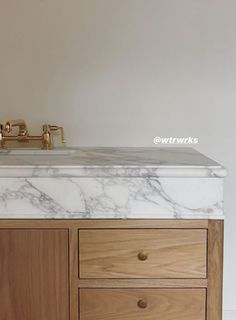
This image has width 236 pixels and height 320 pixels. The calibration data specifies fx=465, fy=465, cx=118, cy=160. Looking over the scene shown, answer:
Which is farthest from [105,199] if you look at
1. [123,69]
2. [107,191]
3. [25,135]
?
[123,69]

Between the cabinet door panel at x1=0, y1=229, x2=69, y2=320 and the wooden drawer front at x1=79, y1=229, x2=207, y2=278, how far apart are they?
7 cm

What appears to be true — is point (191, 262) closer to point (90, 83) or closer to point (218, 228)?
point (218, 228)

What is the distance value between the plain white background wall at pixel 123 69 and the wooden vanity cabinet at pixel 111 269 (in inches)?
27.4

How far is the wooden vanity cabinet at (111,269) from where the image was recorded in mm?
1396

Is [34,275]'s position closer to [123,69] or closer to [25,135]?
[25,135]

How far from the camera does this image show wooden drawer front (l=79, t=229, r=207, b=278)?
4.59 ft

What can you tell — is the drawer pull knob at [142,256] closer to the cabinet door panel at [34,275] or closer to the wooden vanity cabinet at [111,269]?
the wooden vanity cabinet at [111,269]

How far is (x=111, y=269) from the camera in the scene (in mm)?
1407

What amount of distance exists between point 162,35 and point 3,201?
102 centimetres

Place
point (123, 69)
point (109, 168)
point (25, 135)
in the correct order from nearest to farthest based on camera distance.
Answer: point (109, 168)
point (25, 135)
point (123, 69)

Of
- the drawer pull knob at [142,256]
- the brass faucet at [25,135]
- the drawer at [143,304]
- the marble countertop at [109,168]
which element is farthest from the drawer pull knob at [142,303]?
the brass faucet at [25,135]

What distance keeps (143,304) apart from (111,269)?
144 mm

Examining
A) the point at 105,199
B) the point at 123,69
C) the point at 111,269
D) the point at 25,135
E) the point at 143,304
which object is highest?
the point at 123,69

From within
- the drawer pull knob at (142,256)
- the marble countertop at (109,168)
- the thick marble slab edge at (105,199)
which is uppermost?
the marble countertop at (109,168)
